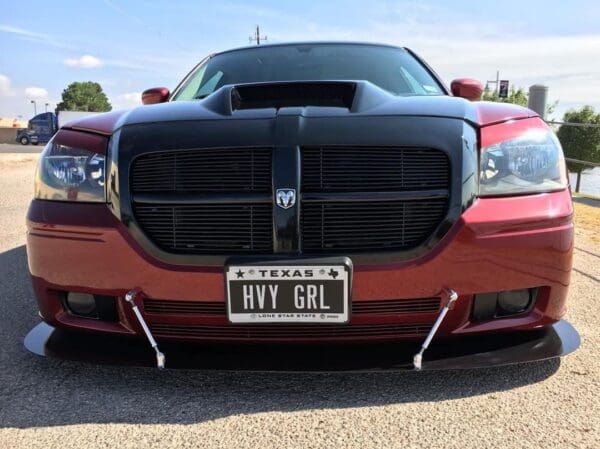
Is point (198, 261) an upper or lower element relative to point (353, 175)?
lower

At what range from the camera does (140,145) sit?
2.20m

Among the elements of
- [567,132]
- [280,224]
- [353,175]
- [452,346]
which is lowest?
[567,132]

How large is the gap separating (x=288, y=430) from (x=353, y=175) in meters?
0.94

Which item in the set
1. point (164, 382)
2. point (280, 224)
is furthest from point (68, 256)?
point (280, 224)

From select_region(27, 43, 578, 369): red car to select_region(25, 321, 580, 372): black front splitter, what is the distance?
0.04ft

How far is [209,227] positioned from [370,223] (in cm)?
60

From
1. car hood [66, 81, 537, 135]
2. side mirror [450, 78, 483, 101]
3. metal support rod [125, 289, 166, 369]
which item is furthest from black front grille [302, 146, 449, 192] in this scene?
side mirror [450, 78, 483, 101]

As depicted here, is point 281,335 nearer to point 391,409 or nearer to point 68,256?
point 391,409

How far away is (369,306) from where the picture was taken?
2.09 meters

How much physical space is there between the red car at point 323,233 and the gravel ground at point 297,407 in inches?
7.4

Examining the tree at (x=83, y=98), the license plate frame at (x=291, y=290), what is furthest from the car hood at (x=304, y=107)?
the tree at (x=83, y=98)

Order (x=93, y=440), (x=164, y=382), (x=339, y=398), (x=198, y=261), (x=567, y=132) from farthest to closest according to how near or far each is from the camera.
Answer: (x=567, y=132), (x=164, y=382), (x=339, y=398), (x=198, y=261), (x=93, y=440)

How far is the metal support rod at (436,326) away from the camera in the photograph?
2061 mm

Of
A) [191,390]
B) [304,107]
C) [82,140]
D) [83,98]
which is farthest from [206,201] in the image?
[83,98]
